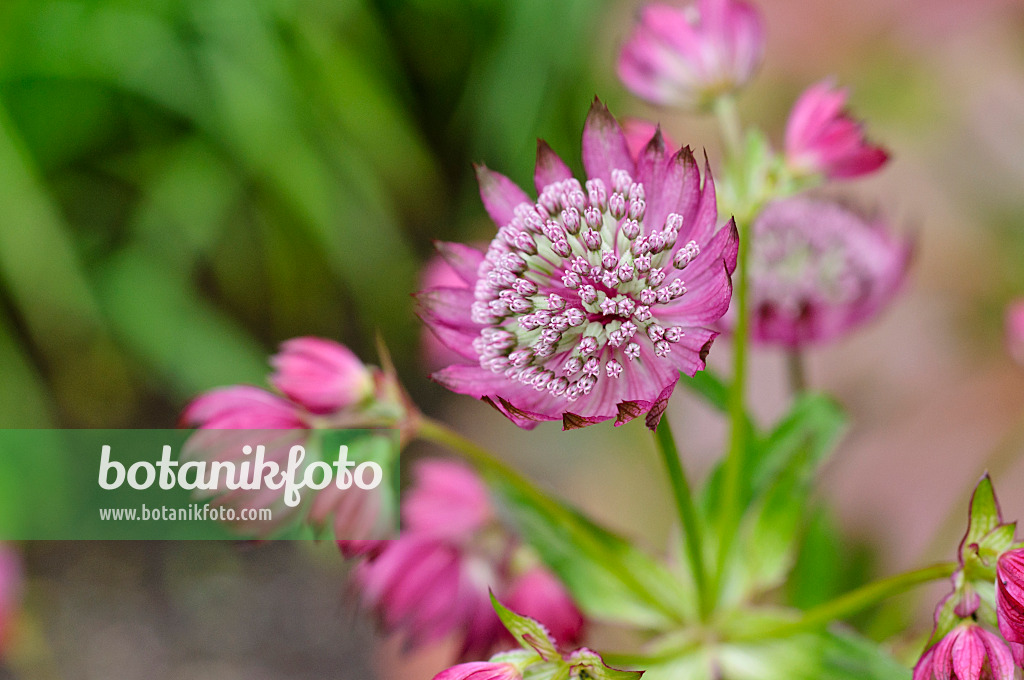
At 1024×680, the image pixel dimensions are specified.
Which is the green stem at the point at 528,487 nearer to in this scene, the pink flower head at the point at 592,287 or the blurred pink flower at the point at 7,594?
the pink flower head at the point at 592,287

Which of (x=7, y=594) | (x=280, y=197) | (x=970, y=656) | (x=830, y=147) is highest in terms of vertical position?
(x=280, y=197)

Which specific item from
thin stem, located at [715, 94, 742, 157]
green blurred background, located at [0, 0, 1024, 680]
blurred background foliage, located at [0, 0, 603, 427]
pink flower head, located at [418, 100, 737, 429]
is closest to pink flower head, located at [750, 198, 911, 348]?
thin stem, located at [715, 94, 742, 157]

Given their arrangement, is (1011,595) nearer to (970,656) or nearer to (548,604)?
(970,656)

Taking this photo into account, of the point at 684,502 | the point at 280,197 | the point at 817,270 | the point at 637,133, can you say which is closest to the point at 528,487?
the point at 684,502

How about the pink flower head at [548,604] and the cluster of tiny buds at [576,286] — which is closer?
the cluster of tiny buds at [576,286]

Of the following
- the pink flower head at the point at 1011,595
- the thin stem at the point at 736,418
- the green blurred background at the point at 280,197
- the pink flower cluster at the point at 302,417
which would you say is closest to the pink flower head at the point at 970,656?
the pink flower head at the point at 1011,595

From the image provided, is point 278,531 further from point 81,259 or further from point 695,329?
point 81,259
